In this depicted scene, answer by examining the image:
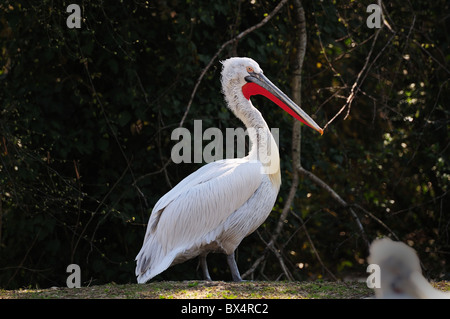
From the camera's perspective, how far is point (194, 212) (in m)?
6.15

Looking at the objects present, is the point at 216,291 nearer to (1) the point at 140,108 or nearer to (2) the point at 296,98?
(2) the point at 296,98

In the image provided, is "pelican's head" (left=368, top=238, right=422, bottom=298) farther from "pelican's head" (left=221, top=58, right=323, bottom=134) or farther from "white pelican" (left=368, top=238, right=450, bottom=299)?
"pelican's head" (left=221, top=58, right=323, bottom=134)

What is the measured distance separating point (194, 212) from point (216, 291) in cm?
118

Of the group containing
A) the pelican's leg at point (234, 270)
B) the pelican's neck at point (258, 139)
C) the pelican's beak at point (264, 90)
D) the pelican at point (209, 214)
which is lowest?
the pelican's leg at point (234, 270)

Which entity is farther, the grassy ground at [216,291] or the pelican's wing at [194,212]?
the pelican's wing at [194,212]

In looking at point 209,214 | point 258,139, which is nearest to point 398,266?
point 209,214

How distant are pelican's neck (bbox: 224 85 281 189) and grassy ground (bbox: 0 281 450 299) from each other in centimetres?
119

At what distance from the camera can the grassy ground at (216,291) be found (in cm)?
Answer: 500

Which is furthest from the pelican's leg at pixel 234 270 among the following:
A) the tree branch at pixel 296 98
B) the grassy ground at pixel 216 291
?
the tree branch at pixel 296 98

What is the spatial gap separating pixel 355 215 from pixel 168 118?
8.01ft

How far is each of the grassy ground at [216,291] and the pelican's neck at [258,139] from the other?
3.90 feet

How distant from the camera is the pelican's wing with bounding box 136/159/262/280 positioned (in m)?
6.13

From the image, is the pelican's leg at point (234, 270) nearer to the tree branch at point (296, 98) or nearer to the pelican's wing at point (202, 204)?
the pelican's wing at point (202, 204)

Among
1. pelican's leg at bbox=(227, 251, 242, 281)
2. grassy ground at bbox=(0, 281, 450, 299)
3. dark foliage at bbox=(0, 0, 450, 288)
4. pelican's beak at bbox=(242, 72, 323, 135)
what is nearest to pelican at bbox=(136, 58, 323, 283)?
pelican's leg at bbox=(227, 251, 242, 281)
